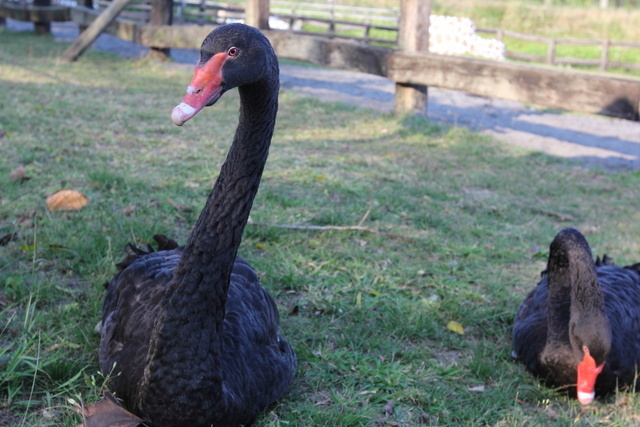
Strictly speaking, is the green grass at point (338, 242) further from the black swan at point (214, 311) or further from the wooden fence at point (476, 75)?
the wooden fence at point (476, 75)

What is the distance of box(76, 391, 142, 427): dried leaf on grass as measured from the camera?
2162 mm

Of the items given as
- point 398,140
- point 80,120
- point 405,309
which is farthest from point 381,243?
point 80,120

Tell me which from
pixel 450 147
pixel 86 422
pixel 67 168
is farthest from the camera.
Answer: pixel 450 147

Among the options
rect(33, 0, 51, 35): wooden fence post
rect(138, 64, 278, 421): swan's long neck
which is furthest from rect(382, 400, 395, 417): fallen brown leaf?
rect(33, 0, 51, 35): wooden fence post

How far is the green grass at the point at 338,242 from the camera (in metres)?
2.73

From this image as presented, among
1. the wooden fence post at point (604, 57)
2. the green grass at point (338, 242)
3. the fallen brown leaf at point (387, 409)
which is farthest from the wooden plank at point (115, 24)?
the wooden fence post at point (604, 57)

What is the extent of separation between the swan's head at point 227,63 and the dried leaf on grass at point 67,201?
2.46 m

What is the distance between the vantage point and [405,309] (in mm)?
3477

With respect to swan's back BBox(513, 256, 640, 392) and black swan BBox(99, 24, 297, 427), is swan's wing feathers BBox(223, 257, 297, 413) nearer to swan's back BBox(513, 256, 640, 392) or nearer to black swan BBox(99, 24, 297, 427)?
black swan BBox(99, 24, 297, 427)

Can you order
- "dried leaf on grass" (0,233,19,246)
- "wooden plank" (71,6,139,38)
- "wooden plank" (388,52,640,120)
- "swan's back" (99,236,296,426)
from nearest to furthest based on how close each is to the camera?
"swan's back" (99,236,296,426)
"dried leaf on grass" (0,233,19,246)
"wooden plank" (388,52,640,120)
"wooden plank" (71,6,139,38)

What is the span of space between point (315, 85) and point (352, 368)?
8.98m

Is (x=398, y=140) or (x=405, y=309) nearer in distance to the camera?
(x=405, y=309)

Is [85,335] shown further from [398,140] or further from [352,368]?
[398,140]

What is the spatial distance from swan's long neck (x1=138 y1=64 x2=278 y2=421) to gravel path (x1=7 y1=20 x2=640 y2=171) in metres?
5.69
